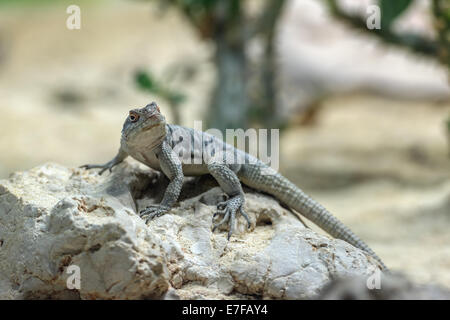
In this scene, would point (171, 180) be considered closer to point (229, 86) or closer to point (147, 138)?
point (147, 138)

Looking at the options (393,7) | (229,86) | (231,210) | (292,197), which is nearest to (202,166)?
(231,210)

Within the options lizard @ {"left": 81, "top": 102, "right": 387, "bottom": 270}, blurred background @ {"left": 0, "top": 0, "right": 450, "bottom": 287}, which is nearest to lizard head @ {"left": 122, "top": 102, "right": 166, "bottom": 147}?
lizard @ {"left": 81, "top": 102, "right": 387, "bottom": 270}

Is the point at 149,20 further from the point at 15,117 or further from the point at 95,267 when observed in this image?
the point at 95,267

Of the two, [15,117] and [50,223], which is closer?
[50,223]

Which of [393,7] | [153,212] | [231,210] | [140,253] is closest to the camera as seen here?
[140,253]

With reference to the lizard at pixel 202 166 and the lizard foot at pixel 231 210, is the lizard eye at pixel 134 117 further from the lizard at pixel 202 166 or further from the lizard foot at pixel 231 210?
the lizard foot at pixel 231 210

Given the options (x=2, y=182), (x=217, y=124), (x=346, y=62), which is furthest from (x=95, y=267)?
(x=346, y=62)

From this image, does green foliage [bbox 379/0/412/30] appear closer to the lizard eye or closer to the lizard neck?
the lizard neck
